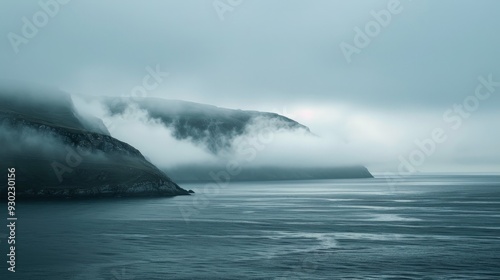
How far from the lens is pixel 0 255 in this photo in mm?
89250

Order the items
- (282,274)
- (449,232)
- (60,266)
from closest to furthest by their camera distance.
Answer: (282,274), (60,266), (449,232)

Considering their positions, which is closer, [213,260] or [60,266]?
[60,266]

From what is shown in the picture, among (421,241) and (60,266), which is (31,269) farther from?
(421,241)

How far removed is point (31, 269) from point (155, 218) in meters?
77.6

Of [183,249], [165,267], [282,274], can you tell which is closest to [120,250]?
[183,249]

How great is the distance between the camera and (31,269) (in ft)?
256

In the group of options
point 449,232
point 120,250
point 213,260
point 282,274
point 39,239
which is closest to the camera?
point 282,274

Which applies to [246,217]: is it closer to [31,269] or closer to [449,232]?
[449,232]

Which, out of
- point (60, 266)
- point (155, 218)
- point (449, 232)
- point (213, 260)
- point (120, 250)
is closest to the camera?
point (60, 266)

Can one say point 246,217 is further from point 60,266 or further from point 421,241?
point 60,266

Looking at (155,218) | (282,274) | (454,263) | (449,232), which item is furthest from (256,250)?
(155,218)

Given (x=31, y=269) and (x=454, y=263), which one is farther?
(x=454, y=263)

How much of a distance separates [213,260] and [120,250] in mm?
19481

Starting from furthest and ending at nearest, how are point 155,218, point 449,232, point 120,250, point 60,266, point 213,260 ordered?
point 155,218 < point 449,232 < point 120,250 < point 213,260 < point 60,266
